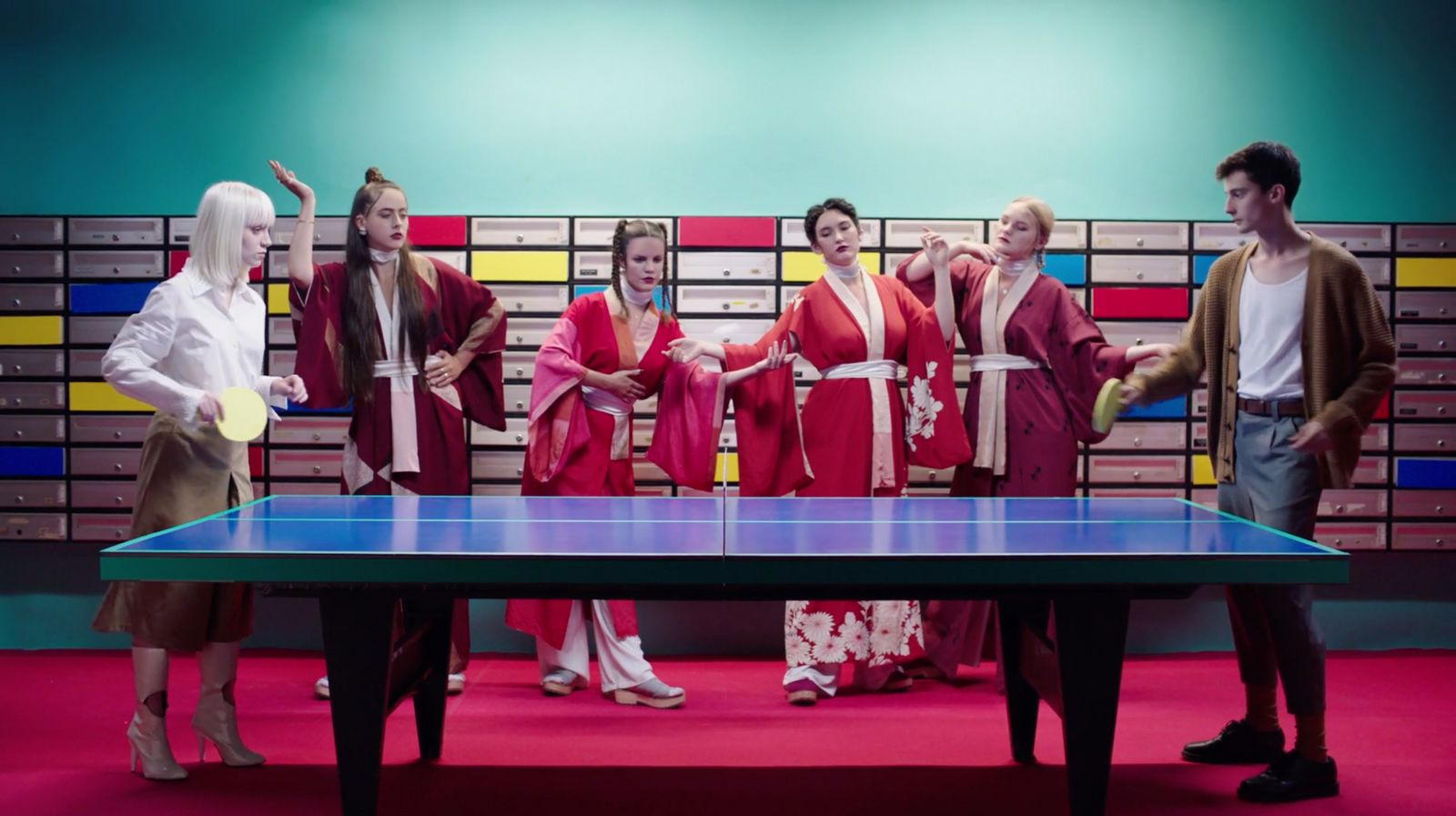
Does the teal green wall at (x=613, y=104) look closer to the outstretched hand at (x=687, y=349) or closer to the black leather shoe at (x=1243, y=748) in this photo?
the outstretched hand at (x=687, y=349)

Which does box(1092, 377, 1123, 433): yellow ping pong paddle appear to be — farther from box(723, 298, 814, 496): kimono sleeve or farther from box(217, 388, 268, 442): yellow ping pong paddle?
box(217, 388, 268, 442): yellow ping pong paddle

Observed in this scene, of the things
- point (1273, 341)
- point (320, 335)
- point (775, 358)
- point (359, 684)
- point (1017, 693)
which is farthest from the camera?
point (320, 335)

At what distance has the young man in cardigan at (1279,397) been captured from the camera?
2.97 metres

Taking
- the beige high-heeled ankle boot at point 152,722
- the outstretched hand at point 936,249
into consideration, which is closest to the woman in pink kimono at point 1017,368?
the outstretched hand at point 936,249

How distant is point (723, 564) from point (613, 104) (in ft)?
9.87

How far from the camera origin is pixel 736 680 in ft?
14.3

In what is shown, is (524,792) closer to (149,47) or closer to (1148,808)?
(1148,808)

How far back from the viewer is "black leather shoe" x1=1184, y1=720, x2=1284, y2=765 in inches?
129

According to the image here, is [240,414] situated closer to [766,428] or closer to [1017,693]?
[766,428]

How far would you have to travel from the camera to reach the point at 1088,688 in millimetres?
2576

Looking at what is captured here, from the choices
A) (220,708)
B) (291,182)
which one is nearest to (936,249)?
(291,182)

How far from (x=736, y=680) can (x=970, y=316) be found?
1525 mm

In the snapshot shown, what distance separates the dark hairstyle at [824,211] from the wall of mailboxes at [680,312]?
427 millimetres

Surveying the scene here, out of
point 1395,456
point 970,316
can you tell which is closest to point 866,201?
point 970,316
